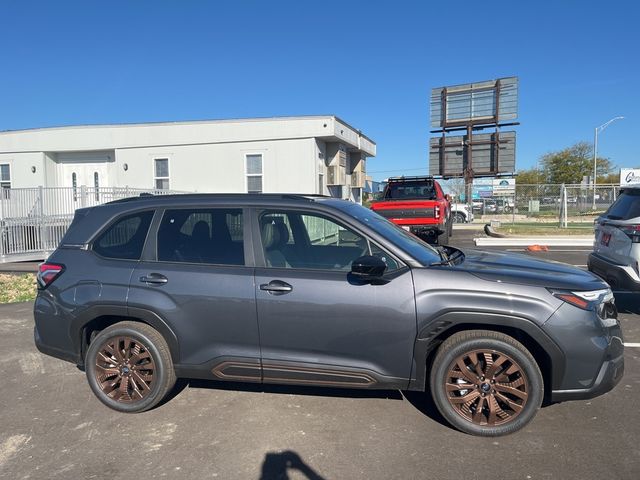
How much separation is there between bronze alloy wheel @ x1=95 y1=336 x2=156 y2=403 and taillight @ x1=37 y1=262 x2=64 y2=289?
0.73 meters

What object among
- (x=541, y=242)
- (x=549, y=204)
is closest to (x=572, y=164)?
(x=549, y=204)

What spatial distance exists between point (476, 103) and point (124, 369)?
44023 millimetres

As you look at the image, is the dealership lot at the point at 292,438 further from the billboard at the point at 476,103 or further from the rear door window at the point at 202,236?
the billboard at the point at 476,103

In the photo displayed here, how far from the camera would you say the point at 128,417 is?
149 inches

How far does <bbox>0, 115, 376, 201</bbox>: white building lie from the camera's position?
16250 millimetres

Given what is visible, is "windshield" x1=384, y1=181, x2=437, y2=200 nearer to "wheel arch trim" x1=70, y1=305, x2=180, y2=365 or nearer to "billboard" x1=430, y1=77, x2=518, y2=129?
"wheel arch trim" x1=70, y1=305, x2=180, y2=365

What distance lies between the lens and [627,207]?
5.93m

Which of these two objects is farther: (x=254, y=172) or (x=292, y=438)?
(x=254, y=172)

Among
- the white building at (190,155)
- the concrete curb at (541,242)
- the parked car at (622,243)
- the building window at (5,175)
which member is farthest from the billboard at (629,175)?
the building window at (5,175)

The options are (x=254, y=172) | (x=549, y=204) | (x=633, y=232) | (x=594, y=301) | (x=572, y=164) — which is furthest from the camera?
(x=572, y=164)

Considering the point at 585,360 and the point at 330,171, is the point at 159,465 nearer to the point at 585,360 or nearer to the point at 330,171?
the point at 585,360

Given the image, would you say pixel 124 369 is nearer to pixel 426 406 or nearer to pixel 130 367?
pixel 130 367

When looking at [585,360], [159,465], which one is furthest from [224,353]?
[585,360]

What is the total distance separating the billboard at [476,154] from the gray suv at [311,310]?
129ft
